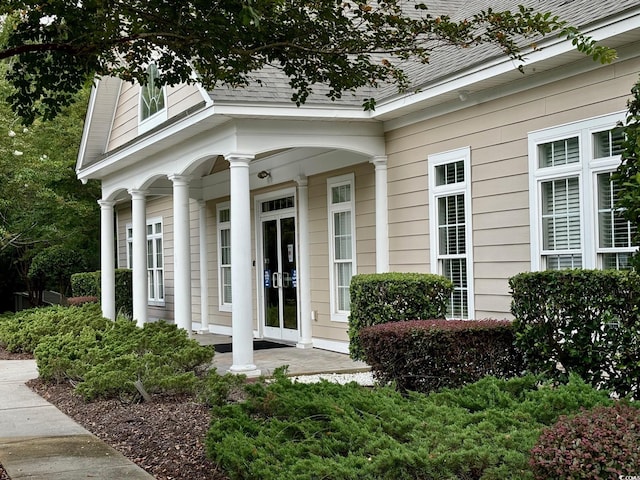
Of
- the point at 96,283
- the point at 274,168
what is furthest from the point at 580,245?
the point at 96,283

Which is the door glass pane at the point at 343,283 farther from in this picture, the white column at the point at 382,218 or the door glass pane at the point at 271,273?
the door glass pane at the point at 271,273

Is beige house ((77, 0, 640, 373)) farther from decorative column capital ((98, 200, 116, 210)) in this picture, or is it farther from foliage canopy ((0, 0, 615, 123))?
foliage canopy ((0, 0, 615, 123))

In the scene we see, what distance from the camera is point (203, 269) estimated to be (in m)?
16.5

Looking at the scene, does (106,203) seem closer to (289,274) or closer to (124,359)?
(289,274)

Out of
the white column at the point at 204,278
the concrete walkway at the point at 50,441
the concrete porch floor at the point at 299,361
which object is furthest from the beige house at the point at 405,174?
the concrete walkway at the point at 50,441

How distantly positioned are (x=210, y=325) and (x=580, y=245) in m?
10.2

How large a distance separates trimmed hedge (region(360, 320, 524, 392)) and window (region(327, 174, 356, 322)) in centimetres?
453

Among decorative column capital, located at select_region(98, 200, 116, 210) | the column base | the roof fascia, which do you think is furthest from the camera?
decorative column capital, located at select_region(98, 200, 116, 210)

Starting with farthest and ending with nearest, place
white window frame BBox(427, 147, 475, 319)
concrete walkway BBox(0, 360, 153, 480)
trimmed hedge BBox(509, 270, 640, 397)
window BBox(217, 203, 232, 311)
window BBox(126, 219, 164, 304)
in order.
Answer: window BBox(126, 219, 164, 304), window BBox(217, 203, 232, 311), white window frame BBox(427, 147, 475, 319), trimmed hedge BBox(509, 270, 640, 397), concrete walkway BBox(0, 360, 153, 480)


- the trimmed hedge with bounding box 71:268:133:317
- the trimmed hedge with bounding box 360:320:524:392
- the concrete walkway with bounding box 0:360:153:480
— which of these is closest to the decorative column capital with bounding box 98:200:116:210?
the trimmed hedge with bounding box 71:268:133:317

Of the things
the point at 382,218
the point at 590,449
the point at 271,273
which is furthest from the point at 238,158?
the point at 590,449

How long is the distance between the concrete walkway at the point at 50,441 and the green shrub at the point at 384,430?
0.79 meters

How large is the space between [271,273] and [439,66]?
17.9 feet

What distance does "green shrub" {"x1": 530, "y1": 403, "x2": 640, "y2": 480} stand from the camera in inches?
154
